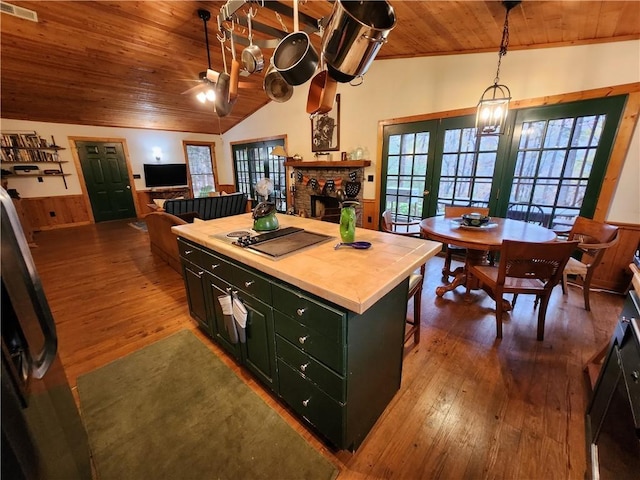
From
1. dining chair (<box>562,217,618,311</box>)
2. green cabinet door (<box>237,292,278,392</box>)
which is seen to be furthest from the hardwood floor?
dining chair (<box>562,217,618,311</box>)

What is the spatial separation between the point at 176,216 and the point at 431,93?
3916 millimetres

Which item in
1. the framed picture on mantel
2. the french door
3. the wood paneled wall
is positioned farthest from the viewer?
the wood paneled wall

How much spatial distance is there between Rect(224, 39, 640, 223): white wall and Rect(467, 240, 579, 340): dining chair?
5.73 ft

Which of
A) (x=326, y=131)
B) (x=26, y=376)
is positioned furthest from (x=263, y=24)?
(x=326, y=131)

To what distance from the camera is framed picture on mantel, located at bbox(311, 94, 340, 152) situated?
473 centimetres

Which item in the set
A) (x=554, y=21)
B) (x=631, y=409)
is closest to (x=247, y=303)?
(x=631, y=409)

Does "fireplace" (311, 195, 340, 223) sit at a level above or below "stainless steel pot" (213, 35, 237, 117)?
below

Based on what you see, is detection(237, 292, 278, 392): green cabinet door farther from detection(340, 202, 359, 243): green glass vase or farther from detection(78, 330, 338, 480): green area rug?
detection(340, 202, 359, 243): green glass vase

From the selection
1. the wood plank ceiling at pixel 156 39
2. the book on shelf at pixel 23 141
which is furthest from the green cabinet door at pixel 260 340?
the book on shelf at pixel 23 141

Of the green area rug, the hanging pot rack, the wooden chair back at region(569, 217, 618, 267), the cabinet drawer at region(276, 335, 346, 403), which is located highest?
the hanging pot rack

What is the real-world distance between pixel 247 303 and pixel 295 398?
558 millimetres

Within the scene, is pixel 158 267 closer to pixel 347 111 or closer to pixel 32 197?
pixel 347 111

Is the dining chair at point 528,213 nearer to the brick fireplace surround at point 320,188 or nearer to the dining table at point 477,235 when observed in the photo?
the dining table at point 477,235

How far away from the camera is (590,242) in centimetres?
244
